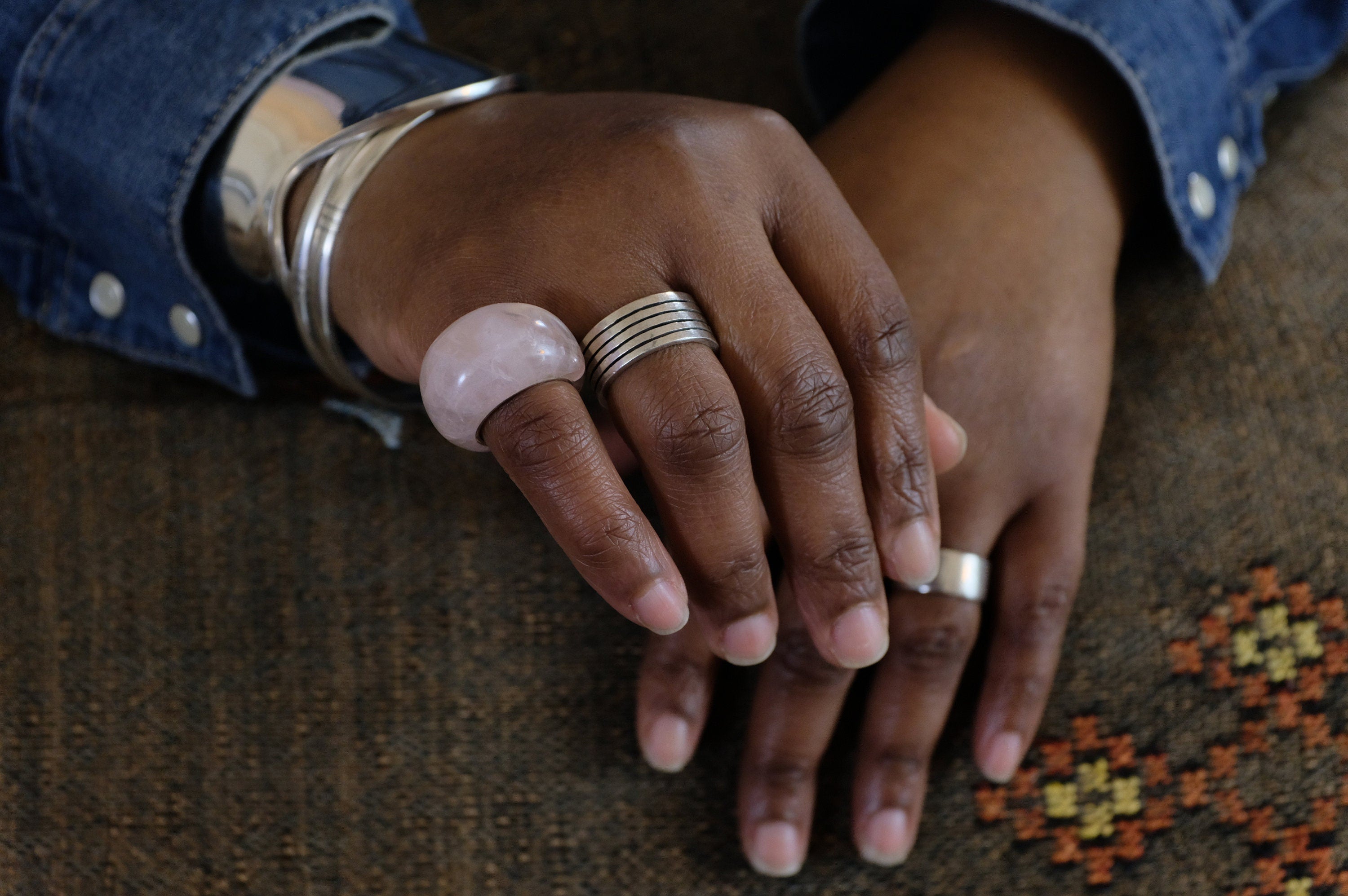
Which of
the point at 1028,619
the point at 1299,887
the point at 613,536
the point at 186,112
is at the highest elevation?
the point at 186,112

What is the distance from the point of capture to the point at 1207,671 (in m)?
0.66

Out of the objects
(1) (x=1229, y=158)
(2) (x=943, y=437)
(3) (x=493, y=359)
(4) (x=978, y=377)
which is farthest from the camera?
(1) (x=1229, y=158)

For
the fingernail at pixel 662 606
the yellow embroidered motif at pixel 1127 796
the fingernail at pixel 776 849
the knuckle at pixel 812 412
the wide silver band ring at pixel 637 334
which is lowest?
the yellow embroidered motif at pixel 1127 796

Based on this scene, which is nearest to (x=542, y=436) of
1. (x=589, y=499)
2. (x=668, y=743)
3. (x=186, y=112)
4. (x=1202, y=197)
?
(x=589, y=499)

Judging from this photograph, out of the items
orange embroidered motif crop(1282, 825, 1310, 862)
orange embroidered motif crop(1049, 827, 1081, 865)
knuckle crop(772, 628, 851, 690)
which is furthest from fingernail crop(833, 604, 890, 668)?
orange embroidered motif crop(1282, 825, 1310, 862)

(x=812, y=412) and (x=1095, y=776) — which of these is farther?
(x=1095, y=776)

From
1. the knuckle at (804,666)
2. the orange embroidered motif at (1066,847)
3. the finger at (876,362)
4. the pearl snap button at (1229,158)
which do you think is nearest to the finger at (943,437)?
the finger at (876,362)

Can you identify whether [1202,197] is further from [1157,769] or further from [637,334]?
[637,334]

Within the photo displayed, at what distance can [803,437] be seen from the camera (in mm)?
493

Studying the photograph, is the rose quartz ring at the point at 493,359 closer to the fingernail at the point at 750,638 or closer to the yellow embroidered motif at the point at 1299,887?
the fingernail at the point at 750,638

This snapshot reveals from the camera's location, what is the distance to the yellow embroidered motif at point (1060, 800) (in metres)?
0.64

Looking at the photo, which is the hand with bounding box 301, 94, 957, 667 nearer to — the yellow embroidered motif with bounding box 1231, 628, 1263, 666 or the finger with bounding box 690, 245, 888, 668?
the finger with bounding box 690, 245, 888, 668

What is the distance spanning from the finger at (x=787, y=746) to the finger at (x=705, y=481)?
0.40ft

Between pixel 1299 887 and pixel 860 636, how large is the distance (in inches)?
13.7
